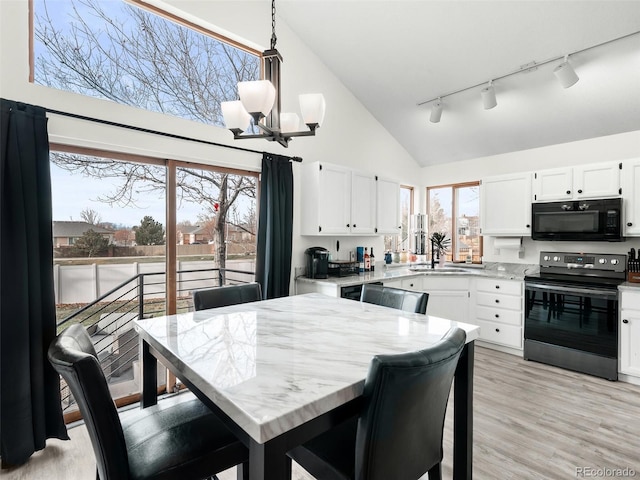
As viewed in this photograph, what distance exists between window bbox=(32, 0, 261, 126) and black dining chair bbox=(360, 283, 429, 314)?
2.09 m

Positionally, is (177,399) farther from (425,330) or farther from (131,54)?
(131,54)

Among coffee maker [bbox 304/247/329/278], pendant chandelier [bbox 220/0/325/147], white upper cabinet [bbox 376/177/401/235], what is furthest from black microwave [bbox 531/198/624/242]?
pendant chandelier [bbox 220/0/325/147]

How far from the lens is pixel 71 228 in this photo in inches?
94.7

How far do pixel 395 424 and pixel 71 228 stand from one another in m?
2.55

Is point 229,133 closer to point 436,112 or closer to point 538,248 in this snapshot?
point 436,112

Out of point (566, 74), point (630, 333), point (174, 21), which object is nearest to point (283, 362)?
point (174, 21)

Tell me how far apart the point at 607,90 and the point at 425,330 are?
130 inches

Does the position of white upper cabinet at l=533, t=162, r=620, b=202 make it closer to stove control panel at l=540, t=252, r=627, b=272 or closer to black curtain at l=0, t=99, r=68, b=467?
stove control panel at l=540, t=252, r=627, b=272

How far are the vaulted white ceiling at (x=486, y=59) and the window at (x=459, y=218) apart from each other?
720 mm

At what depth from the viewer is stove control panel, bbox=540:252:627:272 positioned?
3.44 metres

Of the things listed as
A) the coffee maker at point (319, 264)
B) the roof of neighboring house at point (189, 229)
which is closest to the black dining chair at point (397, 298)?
the coffee maker at point (319, 264)

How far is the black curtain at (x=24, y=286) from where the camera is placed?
1.97 metres

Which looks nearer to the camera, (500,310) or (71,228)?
(71,228)

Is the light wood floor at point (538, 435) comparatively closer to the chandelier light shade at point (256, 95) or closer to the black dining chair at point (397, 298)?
the black dining chair at point (397, 298)
